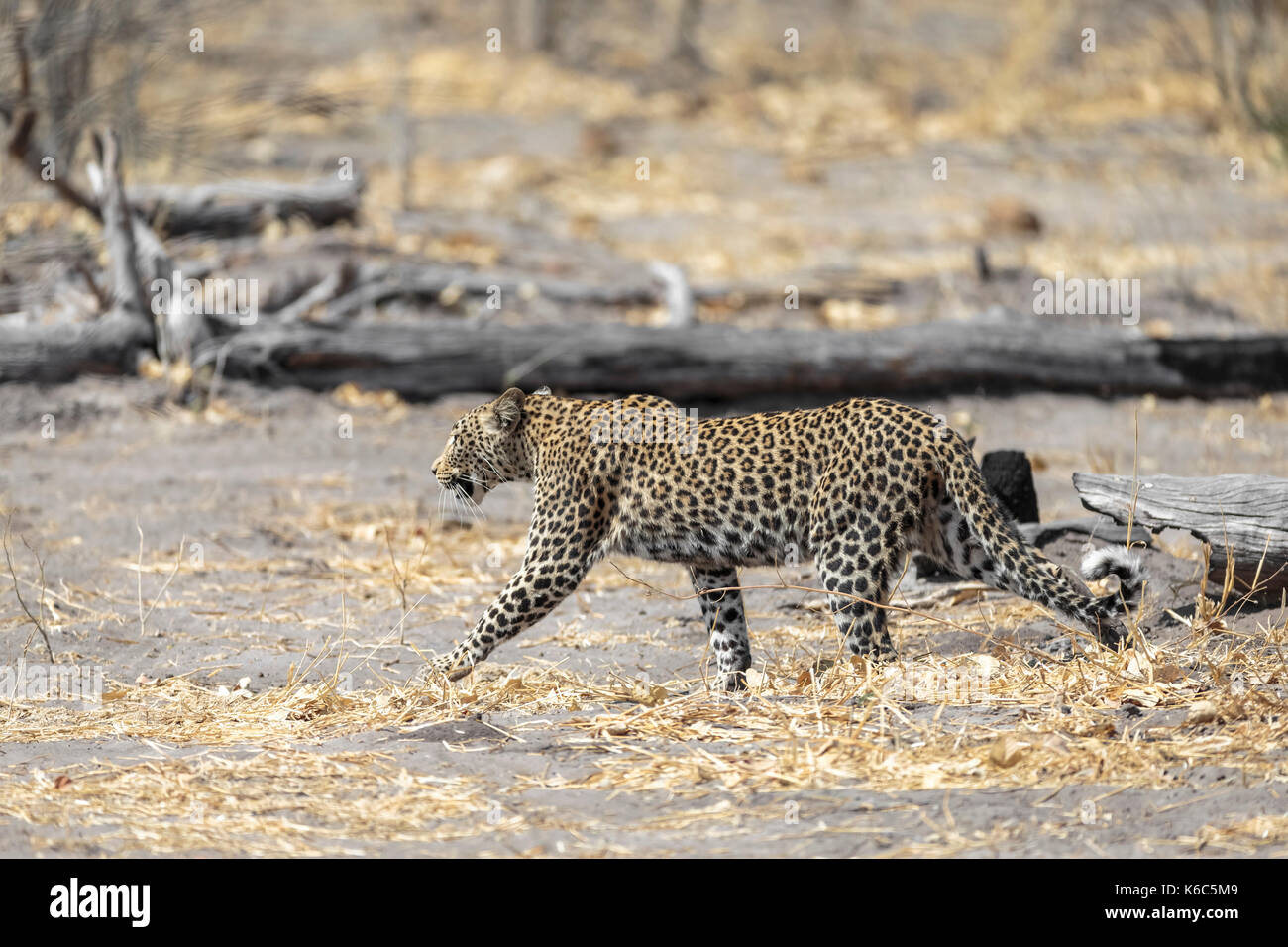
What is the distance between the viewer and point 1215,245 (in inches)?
683

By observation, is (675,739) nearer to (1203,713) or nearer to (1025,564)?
(1025,564)

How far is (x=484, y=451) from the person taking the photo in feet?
23.3

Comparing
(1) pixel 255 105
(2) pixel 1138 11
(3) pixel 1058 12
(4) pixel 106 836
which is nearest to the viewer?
(4) pixel 106 836

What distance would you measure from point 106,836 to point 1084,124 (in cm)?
2060

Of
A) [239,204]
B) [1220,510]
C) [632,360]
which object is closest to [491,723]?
[1220,510]

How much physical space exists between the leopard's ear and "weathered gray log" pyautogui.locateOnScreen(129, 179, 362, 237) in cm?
800

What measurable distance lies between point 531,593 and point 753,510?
37.9 inches

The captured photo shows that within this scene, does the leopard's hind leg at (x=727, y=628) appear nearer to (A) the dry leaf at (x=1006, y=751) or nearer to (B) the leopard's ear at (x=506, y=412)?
(B) the leopard's ear at (x=506, y=412)

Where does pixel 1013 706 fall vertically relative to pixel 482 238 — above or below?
below

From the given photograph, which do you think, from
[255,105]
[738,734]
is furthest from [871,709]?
[255,105]

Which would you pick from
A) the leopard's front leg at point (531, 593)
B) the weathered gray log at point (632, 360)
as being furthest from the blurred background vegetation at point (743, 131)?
the leopard's front leg at point (531, 593)
